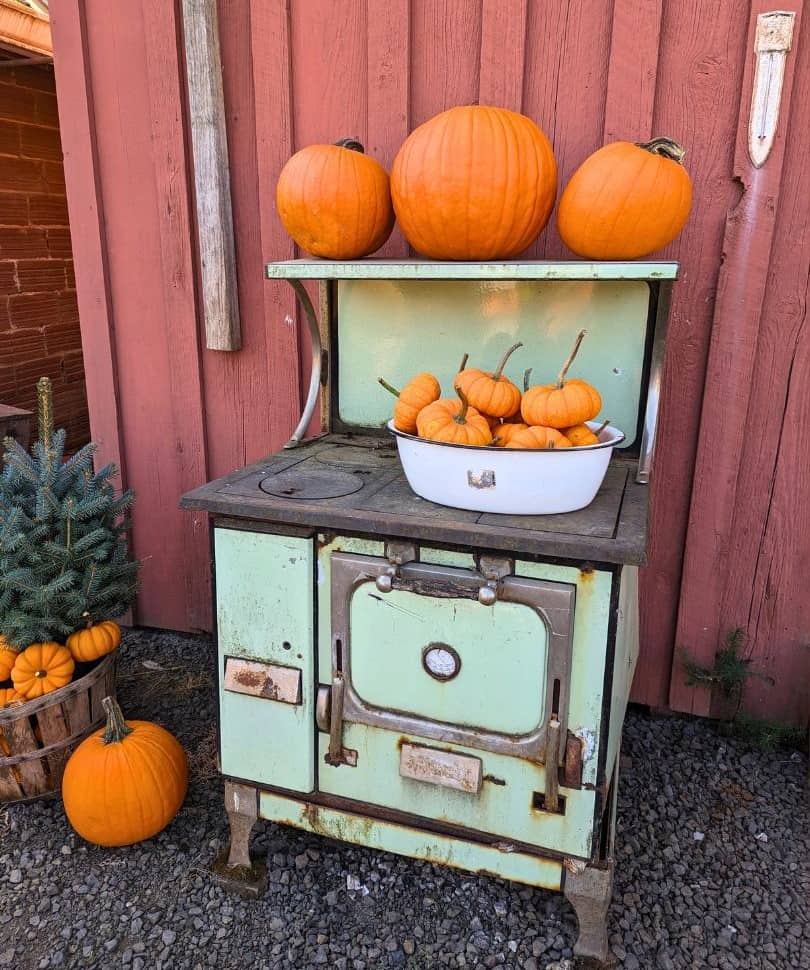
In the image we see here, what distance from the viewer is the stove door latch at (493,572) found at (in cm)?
164

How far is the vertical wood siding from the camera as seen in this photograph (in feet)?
7.61

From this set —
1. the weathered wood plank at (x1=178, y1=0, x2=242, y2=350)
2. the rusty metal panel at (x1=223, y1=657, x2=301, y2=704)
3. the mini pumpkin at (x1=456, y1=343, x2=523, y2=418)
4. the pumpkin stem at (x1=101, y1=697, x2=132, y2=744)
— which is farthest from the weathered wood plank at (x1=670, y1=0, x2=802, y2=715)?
the pumpkin stem at (x1=101, y1=697, x2=132, y2=744)

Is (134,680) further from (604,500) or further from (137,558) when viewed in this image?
(604,500)

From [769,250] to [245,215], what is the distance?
1860mm

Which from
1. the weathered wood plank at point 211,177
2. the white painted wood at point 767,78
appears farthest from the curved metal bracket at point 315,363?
the white painted wood at point 767,78

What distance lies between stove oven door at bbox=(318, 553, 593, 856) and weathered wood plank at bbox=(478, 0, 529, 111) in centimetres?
164

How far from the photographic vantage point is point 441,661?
175 centimetres

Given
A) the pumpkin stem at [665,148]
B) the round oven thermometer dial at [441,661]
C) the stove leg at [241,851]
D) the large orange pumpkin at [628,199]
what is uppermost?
the pumpkin stem at [665,148]

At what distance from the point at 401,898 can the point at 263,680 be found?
0.76 m

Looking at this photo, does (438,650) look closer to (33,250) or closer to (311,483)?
(311,483)

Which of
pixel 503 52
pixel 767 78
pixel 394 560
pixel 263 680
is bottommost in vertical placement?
pixel 263 680

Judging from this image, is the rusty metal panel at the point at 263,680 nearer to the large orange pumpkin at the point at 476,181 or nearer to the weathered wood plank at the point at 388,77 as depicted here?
the large orange pumpkin at the point at 476,181

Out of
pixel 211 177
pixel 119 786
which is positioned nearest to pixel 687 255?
pixel 211 177

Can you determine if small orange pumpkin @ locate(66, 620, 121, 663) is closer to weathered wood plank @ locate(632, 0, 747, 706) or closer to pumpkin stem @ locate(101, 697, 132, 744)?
pumpkin stem @ locate(101, 697, 132, 744)
